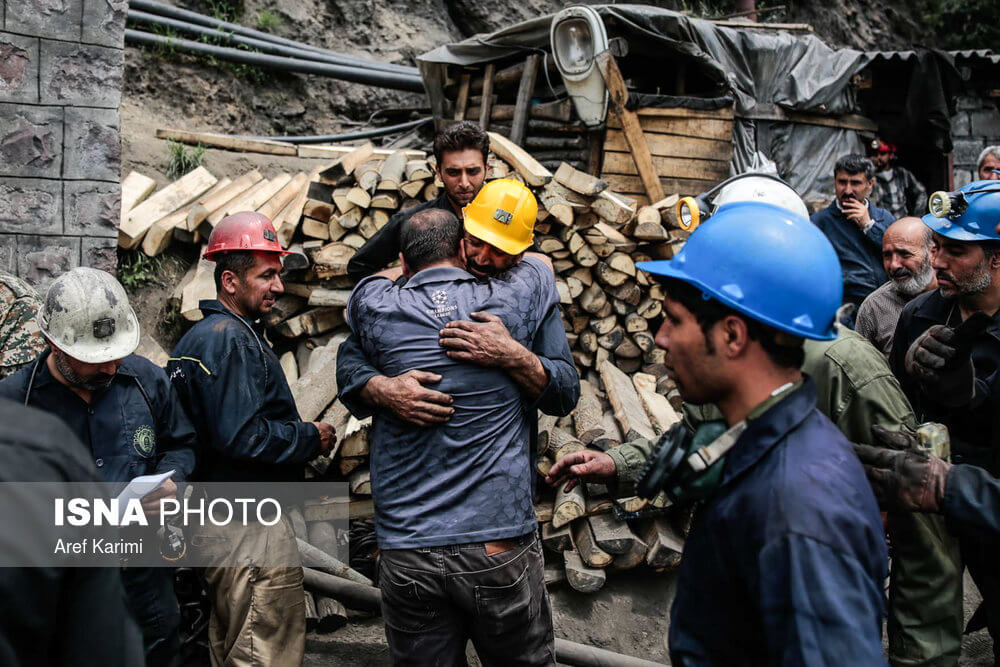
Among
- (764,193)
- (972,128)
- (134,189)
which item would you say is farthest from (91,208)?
(972,128)

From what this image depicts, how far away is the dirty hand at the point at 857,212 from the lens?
A: 5879 mm

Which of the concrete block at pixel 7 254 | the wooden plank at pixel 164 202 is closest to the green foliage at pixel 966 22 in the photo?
the wooden plank at pixel 164 202

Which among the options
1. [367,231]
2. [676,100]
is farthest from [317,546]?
[676,100]

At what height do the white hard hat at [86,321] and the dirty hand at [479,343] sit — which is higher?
the dirty hand at [479,343]

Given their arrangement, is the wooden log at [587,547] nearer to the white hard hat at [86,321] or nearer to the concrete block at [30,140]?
the white hard hat at [86,321]

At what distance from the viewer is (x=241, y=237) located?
11.9ft

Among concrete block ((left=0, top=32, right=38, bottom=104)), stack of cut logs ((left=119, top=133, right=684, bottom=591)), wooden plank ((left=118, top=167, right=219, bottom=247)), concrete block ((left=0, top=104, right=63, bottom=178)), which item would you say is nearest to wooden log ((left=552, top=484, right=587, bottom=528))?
stack of cut logs ((left=119, top=133, right=684, bottom=591))

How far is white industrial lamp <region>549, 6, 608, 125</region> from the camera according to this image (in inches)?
269

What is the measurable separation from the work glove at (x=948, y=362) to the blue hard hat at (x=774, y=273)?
1.54m

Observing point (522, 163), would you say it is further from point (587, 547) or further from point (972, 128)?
point (972, 128)

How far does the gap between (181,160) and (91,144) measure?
2643mm

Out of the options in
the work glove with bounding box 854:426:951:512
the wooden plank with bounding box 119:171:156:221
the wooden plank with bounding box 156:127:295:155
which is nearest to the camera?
the work glove with bounding box 854:426:951:512

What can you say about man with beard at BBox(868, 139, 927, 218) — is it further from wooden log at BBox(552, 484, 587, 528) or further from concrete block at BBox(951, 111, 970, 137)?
wooden log at BBox(552, 484, 587, 528)

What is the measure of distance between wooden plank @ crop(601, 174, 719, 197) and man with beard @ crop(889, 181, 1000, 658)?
4.24 meters
